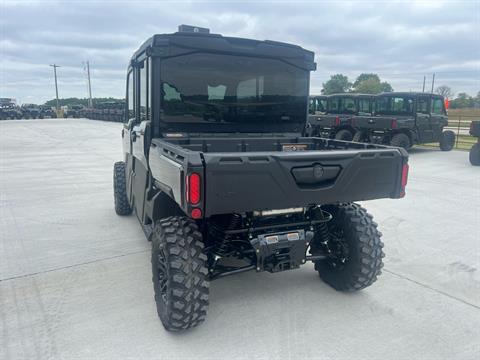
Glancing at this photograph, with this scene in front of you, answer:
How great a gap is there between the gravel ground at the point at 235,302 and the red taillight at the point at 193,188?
3.67 ft

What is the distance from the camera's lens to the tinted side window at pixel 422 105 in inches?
529

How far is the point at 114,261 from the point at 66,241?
1005 millimetres

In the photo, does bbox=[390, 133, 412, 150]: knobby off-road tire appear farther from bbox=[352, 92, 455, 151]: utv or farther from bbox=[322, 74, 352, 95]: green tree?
bbox=[322, 74, 352, 95]: green tree

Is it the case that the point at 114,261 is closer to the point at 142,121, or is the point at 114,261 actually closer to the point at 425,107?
the point at 142,121

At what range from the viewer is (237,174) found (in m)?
2.56

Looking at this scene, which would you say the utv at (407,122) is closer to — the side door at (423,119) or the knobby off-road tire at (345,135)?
the side door at (423,119)

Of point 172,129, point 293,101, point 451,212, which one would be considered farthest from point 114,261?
point 451,212

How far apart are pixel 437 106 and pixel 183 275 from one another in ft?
45.1

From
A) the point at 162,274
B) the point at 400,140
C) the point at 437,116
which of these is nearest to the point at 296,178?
the point at 162,274

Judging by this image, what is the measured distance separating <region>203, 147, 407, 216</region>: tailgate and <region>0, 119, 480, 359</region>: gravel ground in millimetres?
1011

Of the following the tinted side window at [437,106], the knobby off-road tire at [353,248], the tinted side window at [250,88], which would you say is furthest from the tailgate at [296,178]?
the tinted side window at [437,106]

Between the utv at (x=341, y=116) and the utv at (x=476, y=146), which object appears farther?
the utv at (x=341, y=116)

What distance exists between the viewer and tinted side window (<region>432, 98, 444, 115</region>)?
13.8 meters

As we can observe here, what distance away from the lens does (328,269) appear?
3.75 meters
